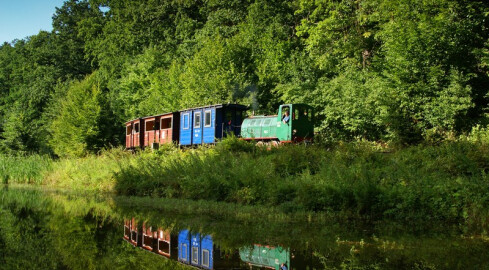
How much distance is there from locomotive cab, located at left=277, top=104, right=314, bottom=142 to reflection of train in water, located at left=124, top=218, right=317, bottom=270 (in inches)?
552

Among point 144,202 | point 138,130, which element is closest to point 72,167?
point 138,130

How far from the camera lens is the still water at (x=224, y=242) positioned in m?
6.63

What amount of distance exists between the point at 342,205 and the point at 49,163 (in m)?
24.3

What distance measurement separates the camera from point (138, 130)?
3500cm

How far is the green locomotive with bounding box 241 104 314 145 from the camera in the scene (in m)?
22.7

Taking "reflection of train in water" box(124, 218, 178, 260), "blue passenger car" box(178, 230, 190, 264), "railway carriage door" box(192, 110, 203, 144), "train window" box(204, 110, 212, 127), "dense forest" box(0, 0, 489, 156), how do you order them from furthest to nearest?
"railway carriage door" box(192, 110, 203, 144)
"train window" box(204, 110, 212, 127)
"dense forest" box(0, 0, 489, 156)
"reflection of train in water" box(124, 218, 178, 260)
"blue passenger car" box(178, 230, 190, 264)

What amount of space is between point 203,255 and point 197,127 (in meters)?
→ 20.5

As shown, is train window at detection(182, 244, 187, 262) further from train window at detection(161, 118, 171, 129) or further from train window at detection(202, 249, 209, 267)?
train window at detection(161, 118, 171, 129)

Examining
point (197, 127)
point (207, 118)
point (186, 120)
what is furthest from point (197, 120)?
point (186, 120)

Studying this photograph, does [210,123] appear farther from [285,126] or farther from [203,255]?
[203,255]

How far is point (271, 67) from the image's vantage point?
114 feet

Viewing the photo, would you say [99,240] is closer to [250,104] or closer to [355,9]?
[250,104]

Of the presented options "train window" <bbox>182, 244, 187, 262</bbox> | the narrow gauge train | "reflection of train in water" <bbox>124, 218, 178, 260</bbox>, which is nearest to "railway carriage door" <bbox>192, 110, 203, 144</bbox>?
the narrow gauge train

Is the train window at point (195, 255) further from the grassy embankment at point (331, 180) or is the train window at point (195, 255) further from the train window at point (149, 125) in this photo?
the train window at point (149, 125)
